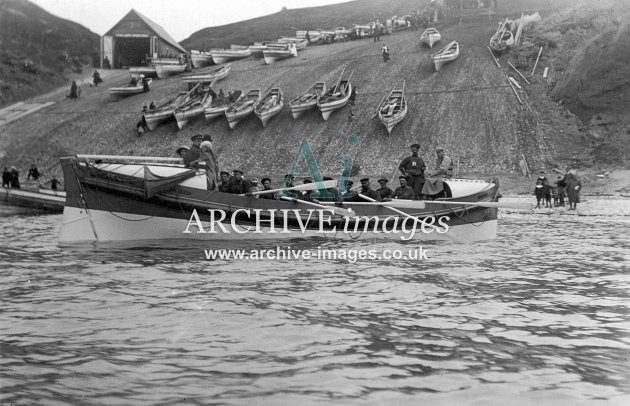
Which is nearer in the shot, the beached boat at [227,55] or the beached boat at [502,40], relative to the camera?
the beached boat at [502,40]

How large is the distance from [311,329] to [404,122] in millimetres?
26225

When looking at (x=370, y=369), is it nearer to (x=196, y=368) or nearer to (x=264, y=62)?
(x=196, y=368)

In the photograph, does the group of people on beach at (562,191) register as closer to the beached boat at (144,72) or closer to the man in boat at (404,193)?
the man in boat at (404,193)

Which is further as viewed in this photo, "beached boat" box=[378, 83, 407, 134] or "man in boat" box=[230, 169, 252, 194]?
"beached boat" box=[378, 83, 407, 134]

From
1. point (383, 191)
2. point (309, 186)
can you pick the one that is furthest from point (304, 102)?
point (309, 186)

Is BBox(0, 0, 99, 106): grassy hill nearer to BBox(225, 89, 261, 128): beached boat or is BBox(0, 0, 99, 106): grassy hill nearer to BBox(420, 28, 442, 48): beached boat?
BBox(225, 89, 261, 128): beached boat

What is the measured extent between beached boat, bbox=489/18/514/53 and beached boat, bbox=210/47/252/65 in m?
19.3

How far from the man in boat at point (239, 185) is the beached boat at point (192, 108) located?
23.9m

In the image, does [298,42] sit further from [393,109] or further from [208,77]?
[393,109]

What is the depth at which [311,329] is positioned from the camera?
8.26 m

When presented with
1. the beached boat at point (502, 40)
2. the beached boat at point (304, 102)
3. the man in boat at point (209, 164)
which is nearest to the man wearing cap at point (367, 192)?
the man in boat at point (209, 164)

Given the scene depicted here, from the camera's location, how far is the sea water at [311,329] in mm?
6238

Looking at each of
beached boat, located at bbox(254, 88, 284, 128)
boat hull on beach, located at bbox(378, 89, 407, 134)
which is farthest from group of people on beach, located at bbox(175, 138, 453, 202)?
beached boat, located at bbox(254, 88, 284, 128)

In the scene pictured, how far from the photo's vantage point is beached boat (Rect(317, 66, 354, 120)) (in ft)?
115
